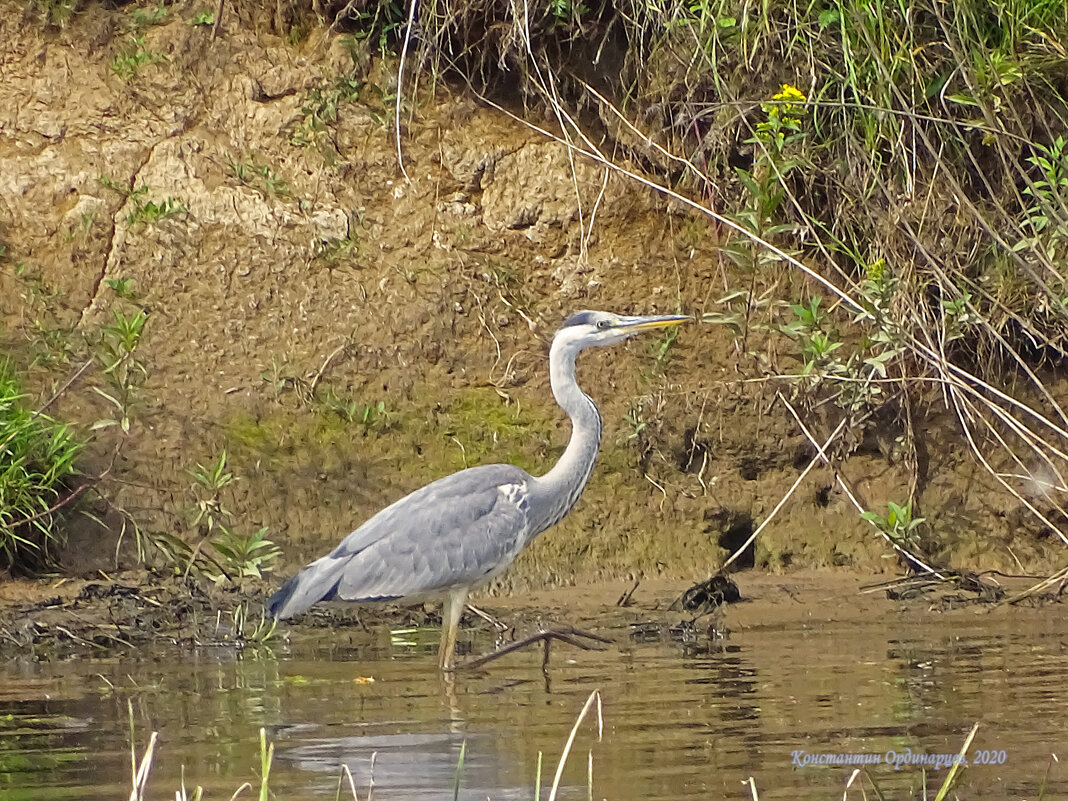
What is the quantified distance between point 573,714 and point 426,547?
1.55 meters

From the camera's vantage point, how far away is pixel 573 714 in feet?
16.6

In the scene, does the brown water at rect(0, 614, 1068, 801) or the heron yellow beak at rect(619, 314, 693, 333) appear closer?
the brown water at rect(0, 614, 1068, 801)

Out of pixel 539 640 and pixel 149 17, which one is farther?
pixel 149 17

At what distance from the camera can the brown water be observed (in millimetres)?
4191

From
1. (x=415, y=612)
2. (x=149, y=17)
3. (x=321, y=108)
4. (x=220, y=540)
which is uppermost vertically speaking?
(x=149, y=17)

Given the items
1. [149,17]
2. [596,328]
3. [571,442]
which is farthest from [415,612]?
[149,17]

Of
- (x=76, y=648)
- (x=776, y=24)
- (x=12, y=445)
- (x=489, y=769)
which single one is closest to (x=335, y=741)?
(x=489, y=769)

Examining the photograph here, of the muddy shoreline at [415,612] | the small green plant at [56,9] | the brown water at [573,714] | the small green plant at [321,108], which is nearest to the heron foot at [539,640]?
the brown water at [573,714]

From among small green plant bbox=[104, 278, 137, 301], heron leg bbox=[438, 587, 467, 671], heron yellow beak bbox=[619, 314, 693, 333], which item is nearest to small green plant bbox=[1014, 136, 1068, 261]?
heron yellow beak bbox=[619, 314, 693, 333]

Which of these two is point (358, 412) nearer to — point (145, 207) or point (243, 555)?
point (243, 555)

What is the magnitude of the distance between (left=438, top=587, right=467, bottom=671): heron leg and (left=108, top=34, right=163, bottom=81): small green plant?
3800 mm

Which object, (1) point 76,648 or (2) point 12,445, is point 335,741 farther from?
(2) point 12,445

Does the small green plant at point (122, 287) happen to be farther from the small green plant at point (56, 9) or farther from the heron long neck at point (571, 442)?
the heron long neck at point (571, 442)

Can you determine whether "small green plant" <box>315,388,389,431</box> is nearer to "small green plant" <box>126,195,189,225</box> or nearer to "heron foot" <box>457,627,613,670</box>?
"small green plant" <box>126,195,189,225</box>
